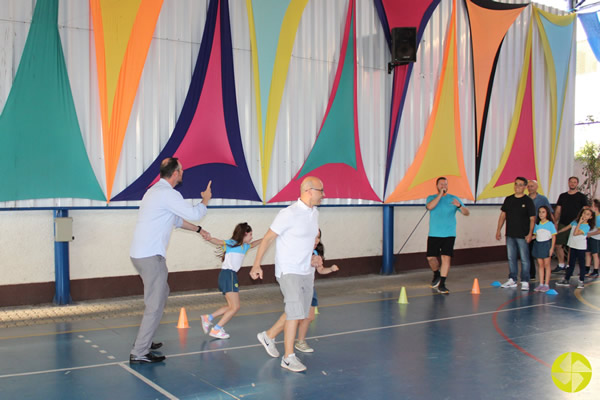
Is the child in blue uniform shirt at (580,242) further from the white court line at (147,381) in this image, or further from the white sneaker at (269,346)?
the white court line at (147,381)

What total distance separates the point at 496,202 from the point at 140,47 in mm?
9838

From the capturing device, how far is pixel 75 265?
10.1m

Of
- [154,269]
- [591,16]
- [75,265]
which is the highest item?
[591,16]

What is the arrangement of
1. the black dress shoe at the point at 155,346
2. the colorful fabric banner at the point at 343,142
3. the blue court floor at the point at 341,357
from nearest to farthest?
the blue court floor at the point at 341,357, the black dress shoe at the point at 155,346, the colorful fabric banner at the point at 343,142

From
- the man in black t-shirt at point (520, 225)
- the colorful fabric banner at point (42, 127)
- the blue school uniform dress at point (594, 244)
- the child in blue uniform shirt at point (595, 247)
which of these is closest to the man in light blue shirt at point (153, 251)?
the colorful fabric banner at point (42, 127)

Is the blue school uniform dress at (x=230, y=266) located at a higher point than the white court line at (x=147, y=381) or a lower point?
higher

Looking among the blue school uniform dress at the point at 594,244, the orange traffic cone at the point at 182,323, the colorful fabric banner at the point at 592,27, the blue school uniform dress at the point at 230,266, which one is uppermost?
the colorful fabric banner at the point at 592,27

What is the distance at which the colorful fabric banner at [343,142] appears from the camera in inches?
487

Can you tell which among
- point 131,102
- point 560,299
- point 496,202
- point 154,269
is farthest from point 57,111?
point 496,202

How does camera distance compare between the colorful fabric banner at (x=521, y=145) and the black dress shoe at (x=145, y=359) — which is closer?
the black dress shoe at (x=145, y=359)

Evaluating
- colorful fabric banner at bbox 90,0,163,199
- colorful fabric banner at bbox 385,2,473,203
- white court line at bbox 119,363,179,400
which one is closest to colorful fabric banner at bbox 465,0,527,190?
colorful fabric banner at bbox 385,2,473,203

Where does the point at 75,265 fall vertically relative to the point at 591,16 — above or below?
below

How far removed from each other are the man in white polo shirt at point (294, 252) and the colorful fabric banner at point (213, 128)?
455cm

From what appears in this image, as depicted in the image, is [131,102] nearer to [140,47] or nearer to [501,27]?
[140,47]
